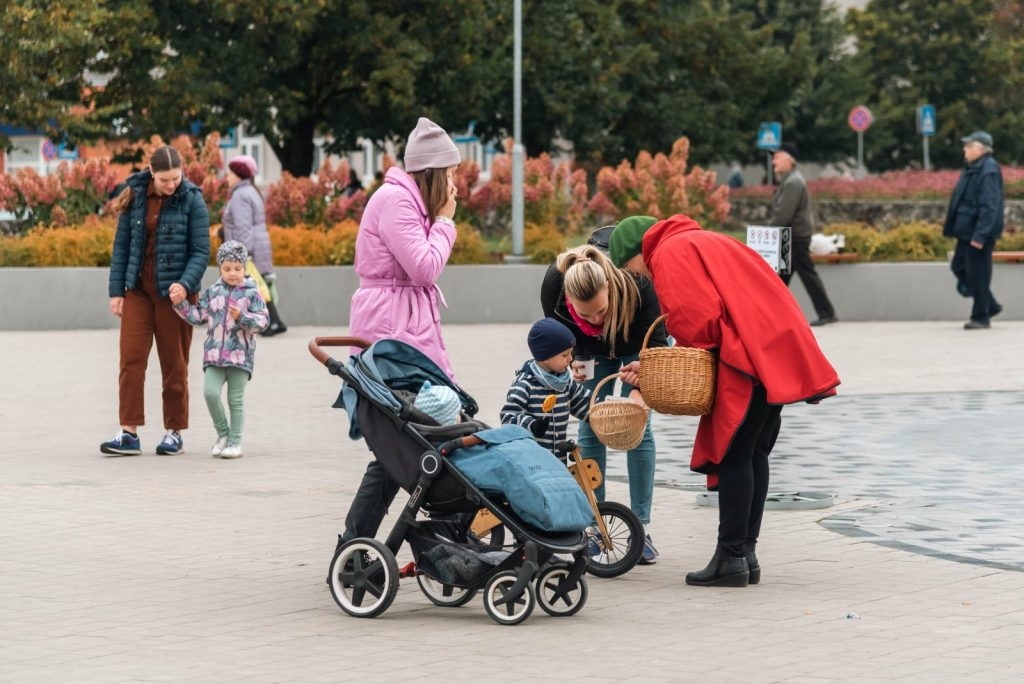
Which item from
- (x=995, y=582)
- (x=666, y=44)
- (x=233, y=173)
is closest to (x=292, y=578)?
(x=995, y=582)

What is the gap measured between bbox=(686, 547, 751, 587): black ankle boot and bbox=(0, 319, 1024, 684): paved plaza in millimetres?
55

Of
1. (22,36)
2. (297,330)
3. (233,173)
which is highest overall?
(22,36)

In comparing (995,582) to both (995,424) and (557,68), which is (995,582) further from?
(557,68)

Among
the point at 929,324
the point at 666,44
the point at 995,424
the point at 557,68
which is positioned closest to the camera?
the point at 995,424

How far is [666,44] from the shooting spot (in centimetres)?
3819

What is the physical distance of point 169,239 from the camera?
1111 centimetres

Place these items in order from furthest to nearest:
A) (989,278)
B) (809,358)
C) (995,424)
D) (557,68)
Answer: (557,68) → (989,278) → (995,424) → (809,358)

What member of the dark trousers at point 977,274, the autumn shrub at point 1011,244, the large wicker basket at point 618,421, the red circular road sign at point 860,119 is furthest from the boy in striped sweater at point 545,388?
the red circular road sign at point 860,119

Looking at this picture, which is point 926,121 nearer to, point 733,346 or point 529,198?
point 529,198

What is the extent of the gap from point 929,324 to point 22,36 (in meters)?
11.4

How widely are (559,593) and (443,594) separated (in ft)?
1.58

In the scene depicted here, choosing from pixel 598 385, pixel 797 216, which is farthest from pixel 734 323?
pixel 797 216

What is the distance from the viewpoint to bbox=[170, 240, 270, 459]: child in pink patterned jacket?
11.2 m

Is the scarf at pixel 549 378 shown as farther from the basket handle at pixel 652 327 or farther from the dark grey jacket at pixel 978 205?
the dark grey jacket at pixel 978 205
